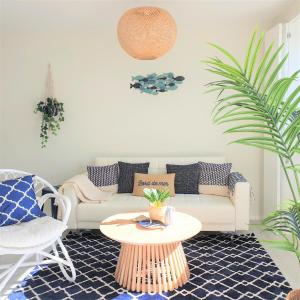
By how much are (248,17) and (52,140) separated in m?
2.97

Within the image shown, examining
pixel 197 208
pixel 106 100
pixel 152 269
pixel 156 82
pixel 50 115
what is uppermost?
pixel 156 82

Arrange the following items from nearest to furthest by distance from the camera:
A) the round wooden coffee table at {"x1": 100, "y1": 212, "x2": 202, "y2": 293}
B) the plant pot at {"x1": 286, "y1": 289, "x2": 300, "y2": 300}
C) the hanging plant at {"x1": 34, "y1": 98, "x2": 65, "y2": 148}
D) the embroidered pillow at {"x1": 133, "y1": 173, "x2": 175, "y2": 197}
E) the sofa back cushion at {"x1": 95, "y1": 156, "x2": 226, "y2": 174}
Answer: the plant pot at {"x1": 286, "y1": 289, "x2": 300, "y2": 300}, the round wooden coffee table at {"x1": 100, "y1": 212, "x2": 202, "y2": 293}, the embroidered pillow at {"x1": 133, "y1": 173, "x2": 175, "y2": 197}, the sofa back cushion at {"x1": 95, "y1": 156, "x2": 226, "y2": 174}, the hanging plant at {"x1": 34, "y1": 98, "x2": 65, "y2": 148}

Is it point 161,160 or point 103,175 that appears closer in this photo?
point 103,175

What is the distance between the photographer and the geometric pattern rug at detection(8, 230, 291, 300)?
9.29 ft

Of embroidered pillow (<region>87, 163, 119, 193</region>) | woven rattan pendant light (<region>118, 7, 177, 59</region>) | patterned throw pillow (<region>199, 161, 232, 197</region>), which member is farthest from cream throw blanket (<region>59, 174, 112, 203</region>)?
woven rattan pendant light (<region>118, 7, 177, 59</region>)

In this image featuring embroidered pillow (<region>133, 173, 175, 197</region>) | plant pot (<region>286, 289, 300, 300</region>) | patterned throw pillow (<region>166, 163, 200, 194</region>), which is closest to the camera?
plant pot (<region>286, 289, 300, 300</region>)

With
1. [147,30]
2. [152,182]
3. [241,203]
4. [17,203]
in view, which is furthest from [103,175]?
[147,30]

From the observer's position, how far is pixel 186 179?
4516 mm

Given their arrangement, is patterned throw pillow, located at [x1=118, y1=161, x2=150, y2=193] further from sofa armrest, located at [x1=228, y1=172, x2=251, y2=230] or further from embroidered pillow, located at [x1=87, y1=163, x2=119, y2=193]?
sofa armrest, located at [x1=228, y1=172, x2=251, y2=230]

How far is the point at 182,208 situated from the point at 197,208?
0.52 ft

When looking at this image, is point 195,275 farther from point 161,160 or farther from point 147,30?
point 147,30

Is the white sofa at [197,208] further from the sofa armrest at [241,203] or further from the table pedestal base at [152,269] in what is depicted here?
the table pedestal base at [152,269]

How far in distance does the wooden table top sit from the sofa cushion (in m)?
0.62

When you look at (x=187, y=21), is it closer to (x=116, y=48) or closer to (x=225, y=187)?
(x=116, y=48)
